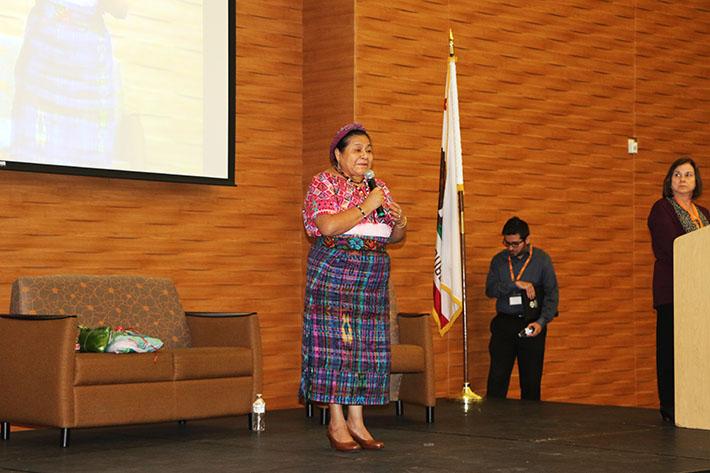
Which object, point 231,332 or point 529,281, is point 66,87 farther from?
point 529,281

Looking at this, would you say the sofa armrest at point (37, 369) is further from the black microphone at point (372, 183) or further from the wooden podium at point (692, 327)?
the wooden podium at point (692, 327)

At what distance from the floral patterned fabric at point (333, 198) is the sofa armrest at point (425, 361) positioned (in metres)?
1.87

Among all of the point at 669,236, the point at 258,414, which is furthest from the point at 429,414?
the point at 669,236

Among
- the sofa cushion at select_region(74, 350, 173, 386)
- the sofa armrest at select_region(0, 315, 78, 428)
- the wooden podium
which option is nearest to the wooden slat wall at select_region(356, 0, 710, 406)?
the wooden podium

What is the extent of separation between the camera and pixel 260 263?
7871 mm

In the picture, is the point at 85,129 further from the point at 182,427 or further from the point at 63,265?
the point at 182,427

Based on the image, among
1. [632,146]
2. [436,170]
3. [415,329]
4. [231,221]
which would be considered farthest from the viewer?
[632,146]

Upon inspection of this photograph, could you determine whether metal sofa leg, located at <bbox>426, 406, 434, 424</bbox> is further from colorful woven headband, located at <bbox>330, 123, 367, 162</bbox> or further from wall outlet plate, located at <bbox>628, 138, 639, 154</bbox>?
wall outlet plate, located at <bbox>628, 138, 639, 154</bbox>

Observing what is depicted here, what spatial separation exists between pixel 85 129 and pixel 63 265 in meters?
0.78

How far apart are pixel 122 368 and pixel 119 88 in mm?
1945

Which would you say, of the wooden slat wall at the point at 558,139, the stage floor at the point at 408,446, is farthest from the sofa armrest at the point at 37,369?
the wooden slat wall at the point at 558,139

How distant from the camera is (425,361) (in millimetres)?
Answer: 6965

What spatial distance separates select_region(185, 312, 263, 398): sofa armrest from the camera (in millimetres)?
6453

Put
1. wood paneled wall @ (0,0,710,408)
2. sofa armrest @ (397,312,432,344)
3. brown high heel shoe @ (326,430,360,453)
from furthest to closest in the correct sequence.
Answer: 1. wood paneled wall @ (0,0,710,408)
2. sofa armrest @ (397,312,432,344)
3. brown high heel shoe @ (326,430,360,453)
